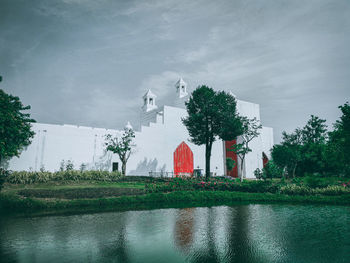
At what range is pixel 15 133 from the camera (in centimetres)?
1805

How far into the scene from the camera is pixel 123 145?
28016 mm

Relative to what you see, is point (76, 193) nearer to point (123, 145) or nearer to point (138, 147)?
point (123, 145)

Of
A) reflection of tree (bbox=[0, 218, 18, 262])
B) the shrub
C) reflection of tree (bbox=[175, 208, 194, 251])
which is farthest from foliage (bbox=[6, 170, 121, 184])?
the shrub

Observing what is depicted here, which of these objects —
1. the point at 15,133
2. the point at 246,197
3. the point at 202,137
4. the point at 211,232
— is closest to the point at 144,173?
the point at 202,137

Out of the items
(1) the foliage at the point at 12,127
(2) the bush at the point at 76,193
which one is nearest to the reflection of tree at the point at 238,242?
(2) the bush at the point at 76,193

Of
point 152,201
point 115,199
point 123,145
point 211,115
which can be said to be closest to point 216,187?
point 152,201

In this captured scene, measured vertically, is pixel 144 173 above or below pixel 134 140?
below

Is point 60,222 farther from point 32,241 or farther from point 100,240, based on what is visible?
point 100,240

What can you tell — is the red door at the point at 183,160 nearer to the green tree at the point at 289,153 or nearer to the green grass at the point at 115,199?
the green tree at the point at 289,153

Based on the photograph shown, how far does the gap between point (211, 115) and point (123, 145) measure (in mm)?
11342

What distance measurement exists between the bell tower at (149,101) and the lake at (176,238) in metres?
28.8

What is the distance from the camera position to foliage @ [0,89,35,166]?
16055 millimetres

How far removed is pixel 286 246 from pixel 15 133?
65.8 feet

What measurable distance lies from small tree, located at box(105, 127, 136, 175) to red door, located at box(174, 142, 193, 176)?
7.80m
